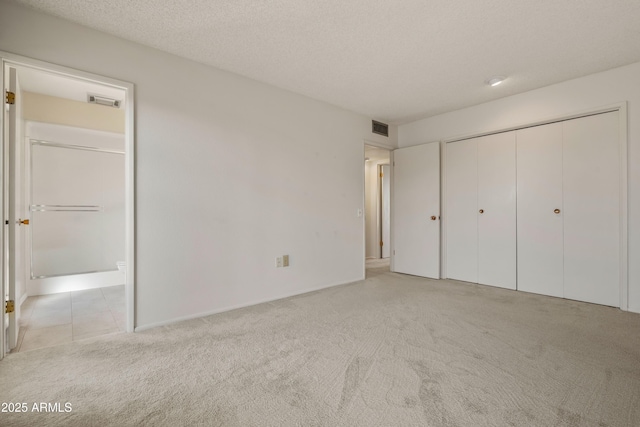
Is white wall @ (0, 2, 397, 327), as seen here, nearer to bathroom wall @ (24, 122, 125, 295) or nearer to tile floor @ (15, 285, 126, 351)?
tile floor @ (15, 285, 126, 351)

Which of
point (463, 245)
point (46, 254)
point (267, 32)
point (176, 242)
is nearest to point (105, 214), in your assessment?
point (46, 254)

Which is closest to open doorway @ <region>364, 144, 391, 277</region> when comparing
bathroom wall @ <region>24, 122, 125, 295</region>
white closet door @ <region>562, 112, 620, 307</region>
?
white closet door @ <region>562, 112, 620, 307</region>

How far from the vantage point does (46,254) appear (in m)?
3.87

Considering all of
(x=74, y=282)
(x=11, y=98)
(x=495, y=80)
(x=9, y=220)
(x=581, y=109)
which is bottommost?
(x=74, y=282)

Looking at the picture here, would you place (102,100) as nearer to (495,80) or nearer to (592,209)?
(495,80)

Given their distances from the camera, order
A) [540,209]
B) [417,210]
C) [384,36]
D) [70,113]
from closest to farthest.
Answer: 1. [384,36]
2. [540,209]
3. [70,113]
4. [417,210]

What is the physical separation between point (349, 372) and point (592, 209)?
335cm

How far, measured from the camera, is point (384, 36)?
2.54m

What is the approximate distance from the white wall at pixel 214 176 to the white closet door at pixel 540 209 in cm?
236

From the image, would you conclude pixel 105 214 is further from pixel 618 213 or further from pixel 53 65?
pixel 618 213

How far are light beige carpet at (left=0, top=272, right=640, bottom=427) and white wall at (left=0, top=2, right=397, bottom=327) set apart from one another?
519 mm

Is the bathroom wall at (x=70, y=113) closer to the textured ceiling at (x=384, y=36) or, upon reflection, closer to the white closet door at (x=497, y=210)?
the textured ceiling at (x=384, y=36)

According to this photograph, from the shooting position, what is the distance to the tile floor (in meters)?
2.46

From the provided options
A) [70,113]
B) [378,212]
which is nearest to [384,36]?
[70,113]
